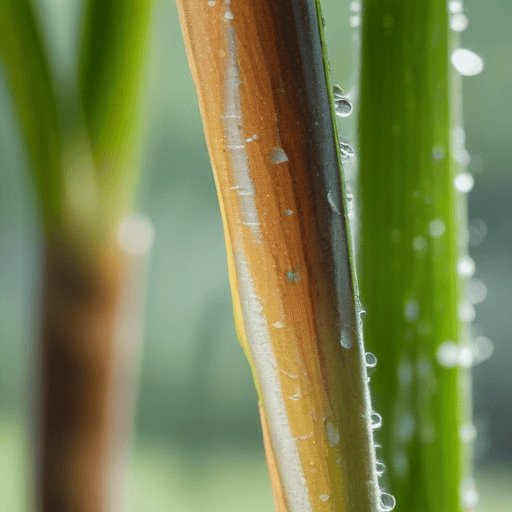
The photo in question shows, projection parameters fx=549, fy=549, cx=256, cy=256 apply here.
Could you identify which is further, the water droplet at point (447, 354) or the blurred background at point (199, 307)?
the blurred background at point (199, 307)

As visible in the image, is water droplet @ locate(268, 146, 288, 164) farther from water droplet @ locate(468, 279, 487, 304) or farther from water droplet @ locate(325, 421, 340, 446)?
water droplet @ locate(468, 279, 487, 304)

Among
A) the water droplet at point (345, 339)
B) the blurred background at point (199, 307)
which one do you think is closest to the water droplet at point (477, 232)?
the blurred background at point (199, 307)

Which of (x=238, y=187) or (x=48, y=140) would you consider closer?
(x=238, y=187)

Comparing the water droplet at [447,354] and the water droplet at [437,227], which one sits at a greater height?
the water droplet at [437,227]

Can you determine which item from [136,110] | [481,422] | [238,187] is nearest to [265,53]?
[238,187]

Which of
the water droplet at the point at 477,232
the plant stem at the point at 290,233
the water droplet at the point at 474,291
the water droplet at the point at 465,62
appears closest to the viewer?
the plant stem at the point at 290,233

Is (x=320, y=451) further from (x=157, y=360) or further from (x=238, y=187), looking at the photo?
(x=157, y=360)

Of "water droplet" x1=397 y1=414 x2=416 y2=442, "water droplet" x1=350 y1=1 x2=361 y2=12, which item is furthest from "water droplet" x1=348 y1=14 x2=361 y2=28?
"water droplet" x1=397 y1=414 x2=416 y2=442

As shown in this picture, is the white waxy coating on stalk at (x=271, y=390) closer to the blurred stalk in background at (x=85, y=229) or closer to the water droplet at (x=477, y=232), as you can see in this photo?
the blurred stalk in background at (x=85, y=229)

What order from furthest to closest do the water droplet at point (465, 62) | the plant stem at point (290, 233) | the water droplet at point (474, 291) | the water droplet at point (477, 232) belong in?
1. the water droplet at point (477, 232)
2. the water droplet at point (474, 291)
3. the water droplet at point (465, 62)
4. the plant stem at point (290, 233)
